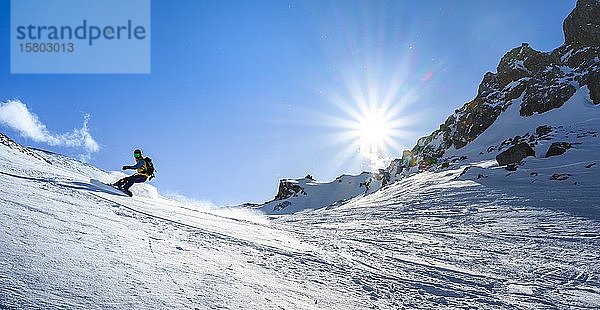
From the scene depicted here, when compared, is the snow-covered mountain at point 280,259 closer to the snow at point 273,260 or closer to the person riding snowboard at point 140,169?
the snow at point 273,260

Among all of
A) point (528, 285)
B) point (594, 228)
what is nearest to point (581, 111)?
point (594, 228)

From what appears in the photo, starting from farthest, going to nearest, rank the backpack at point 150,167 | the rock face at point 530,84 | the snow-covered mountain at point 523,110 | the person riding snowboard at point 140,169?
the rock face at point 530,84
the snow-covered mountain at point 523,110
the backpack at point 150,167
the person riding snowboard at point 140,169

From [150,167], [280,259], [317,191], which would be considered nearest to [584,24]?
[317,191]

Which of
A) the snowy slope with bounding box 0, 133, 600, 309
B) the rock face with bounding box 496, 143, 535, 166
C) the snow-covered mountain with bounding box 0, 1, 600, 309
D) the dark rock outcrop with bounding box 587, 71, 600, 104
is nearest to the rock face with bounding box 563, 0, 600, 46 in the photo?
the dark rock outcrop with bounding box 587, 71, 600, 104

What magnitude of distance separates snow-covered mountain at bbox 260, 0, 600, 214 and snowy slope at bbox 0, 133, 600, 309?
92.0 ft

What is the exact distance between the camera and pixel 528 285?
6.07 meters

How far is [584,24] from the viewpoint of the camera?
64.9 meters

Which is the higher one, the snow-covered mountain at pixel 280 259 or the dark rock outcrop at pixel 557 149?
the dark rock outcrop at pixel 557 149

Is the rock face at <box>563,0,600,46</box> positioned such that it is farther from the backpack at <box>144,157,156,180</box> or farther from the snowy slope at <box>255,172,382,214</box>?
the backpack at <box>144,157,156,180</box>

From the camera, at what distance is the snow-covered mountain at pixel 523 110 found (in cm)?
4338

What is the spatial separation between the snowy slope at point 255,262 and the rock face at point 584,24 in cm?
7016

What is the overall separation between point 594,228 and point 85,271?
41.3 ft

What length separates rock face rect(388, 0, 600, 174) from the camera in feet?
180

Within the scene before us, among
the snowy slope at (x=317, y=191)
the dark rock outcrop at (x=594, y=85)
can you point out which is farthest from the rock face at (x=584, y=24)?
the snowy slope at (x=317, y=191)
